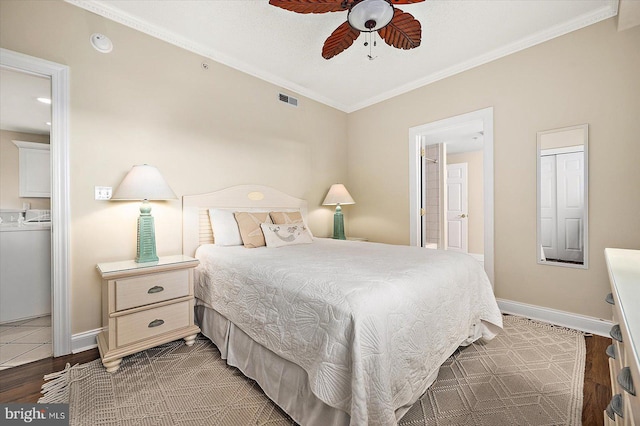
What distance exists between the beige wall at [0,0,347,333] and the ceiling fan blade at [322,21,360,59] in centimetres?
134

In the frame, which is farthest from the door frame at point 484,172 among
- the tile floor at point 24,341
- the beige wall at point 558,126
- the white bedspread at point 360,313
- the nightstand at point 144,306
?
the tile floor at point 24,341

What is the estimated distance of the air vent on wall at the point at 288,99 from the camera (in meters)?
3.56

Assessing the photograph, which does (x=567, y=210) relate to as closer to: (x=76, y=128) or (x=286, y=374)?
(x=286, y=374)

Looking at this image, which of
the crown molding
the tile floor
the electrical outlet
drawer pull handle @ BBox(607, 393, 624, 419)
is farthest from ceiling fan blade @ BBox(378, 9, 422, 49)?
the tile floor

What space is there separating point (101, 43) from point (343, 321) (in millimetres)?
2839

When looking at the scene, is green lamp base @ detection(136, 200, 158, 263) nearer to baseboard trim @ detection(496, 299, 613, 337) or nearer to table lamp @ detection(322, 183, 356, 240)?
table lamp @ detection(322, 183, 356, 240)

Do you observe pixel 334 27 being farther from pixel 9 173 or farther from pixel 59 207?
pixel 9 173

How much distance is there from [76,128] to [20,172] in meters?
2.83

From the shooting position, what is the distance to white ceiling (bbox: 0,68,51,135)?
9.23 ft

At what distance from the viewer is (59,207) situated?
6.78ft

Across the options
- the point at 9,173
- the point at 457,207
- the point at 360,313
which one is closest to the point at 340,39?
the point at 360,313

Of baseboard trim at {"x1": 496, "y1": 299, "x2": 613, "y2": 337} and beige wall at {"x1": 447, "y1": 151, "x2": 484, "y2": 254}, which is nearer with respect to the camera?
baseboard trim at {"x1": 496, "y1": 299, "x2": 613, "y2": 337}

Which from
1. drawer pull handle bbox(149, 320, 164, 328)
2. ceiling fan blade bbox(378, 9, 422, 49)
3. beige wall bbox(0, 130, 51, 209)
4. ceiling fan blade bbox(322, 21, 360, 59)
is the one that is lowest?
drawer pull handle bbox(149, 320, 164, 328)

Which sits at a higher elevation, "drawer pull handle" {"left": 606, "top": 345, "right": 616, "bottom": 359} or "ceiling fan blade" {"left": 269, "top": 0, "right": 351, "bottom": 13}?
"ceiling fan blade" {"left": 269, "top": 0, "right": 351, "bottom": 13}
